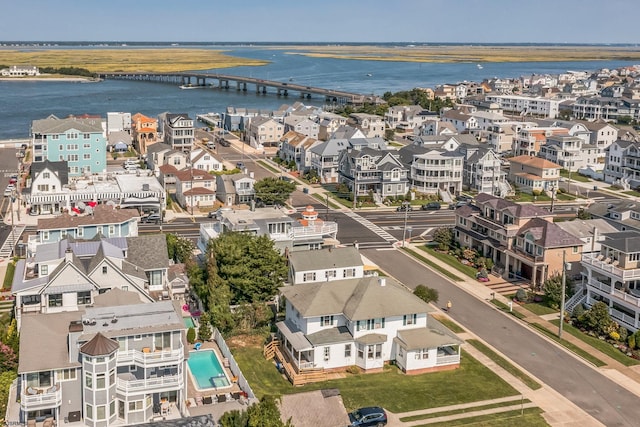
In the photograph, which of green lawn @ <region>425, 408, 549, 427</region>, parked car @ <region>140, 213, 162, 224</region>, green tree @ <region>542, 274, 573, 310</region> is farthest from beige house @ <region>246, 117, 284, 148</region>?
green lawn @ <region>425, 408, 549, 427</region>

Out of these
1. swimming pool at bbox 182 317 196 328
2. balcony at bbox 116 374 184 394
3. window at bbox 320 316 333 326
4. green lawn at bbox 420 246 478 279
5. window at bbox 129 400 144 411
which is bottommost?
swimming pool at bbox 182 317 196 328

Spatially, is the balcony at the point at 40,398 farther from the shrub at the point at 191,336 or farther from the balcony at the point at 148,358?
the shrub at the point at 191,336

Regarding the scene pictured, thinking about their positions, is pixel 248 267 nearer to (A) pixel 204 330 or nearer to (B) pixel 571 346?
(A) pixel 204 330

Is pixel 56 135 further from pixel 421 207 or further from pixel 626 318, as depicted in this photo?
pixel 626 318

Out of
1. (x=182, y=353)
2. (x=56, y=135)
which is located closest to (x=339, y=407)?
(x=182, y=353)

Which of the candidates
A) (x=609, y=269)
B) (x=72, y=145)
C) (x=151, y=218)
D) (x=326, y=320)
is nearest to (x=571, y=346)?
(x=609, y=269)

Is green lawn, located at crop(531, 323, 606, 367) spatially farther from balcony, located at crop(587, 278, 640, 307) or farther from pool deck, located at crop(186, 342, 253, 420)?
pool deck, located at crop(186, 342, 253, 420)
